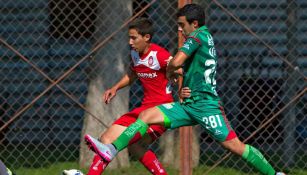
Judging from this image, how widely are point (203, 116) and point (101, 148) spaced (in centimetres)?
90

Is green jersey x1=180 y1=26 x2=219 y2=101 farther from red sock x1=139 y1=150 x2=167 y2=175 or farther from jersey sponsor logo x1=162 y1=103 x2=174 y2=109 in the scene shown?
red sock x1=139 y1=150 x2=167 y2=175

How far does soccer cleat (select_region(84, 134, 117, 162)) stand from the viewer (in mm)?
8805

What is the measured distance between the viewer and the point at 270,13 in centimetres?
1500

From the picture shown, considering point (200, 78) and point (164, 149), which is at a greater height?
point (200, 78)

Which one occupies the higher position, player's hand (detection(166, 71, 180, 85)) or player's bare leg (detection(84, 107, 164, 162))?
player's hand (detection(166, 71, 180, 85))

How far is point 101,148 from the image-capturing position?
8.83 meters

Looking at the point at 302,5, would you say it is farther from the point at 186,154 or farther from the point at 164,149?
the point at 186,154

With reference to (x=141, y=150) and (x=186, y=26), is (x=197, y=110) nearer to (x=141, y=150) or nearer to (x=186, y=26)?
(x=186, y=26)

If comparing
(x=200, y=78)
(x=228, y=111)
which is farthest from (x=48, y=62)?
(x=200, y=78)

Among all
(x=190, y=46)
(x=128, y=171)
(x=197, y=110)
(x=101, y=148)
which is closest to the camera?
(x=190, y=46)

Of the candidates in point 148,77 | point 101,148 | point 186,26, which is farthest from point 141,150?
point 186,26

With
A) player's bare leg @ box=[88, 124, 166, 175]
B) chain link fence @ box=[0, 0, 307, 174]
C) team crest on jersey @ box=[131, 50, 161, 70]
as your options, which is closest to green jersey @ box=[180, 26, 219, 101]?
team crest on jersey @ box=[131, 50, 161, 70]

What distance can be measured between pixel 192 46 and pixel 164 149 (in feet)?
13.0

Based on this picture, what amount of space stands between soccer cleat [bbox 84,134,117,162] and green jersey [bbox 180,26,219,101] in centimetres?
80
